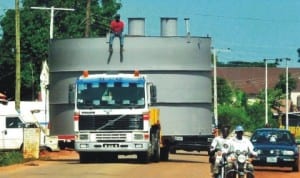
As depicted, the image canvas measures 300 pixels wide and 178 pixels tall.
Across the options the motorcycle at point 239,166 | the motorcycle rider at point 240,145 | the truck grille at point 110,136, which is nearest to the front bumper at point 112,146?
the truck grille at point 110,136

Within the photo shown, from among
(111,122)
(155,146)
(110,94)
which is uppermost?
(110,94)

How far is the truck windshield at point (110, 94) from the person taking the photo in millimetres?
33594

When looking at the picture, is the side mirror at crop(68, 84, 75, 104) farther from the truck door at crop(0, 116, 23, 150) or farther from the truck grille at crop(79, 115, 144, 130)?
the truck door at crop(0, 116, 23, 150)

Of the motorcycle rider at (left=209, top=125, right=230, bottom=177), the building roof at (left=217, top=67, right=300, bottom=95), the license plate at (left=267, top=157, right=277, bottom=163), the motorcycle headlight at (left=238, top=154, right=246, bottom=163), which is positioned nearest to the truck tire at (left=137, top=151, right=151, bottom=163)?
the license plate at (left=267, top=157, right=277, bottom=163)

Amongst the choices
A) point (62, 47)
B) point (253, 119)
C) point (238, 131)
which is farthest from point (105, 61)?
point (253, 119)

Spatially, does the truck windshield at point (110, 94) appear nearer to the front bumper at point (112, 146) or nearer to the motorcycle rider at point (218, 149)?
the front bumper at point (112, 146)

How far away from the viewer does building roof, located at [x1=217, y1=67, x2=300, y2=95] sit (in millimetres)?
152875

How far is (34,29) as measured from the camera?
275 ft

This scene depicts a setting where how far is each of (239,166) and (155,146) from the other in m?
15.3

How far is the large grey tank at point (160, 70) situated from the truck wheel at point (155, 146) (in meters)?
1.04

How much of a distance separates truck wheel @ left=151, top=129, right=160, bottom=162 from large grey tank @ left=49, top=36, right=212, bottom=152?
3.42ft

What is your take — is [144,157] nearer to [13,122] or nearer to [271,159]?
[271,159]

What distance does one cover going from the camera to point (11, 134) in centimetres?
4562

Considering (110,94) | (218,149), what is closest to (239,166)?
(218,149)
